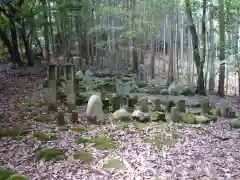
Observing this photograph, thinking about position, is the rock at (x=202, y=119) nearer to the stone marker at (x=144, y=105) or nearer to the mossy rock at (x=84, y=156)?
the stone marker at (x=144, y=105)

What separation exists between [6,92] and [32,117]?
310 cm

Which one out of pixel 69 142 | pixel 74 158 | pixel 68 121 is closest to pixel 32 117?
pixel 68 121

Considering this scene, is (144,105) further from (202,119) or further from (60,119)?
(60,119)

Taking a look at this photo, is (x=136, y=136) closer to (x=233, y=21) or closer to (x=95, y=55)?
(x=233, y=21)

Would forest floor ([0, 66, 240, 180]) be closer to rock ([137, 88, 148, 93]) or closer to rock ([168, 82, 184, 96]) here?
rock ([168, 82, 184, 96])

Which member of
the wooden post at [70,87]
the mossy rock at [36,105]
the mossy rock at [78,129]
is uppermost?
Answer: the wooden post at [70,87]

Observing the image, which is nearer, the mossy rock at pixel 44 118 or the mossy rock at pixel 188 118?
the mossy rock at pixel 44 118

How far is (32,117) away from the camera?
5.71 m

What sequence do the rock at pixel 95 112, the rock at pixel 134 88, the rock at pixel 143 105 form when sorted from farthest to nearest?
the rock at pixel 134 88 < the rock at pixel 143 105 < the rock at pixel 95 112

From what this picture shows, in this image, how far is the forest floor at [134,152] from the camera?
359 cm

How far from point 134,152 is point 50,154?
3.89ft

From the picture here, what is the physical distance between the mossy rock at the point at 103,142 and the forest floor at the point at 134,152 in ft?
0.16

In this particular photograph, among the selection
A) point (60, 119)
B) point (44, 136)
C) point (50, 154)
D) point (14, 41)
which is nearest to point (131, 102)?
point (60, 119)

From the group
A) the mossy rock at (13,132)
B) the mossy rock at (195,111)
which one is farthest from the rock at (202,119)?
the mossy rock at (13,132)
